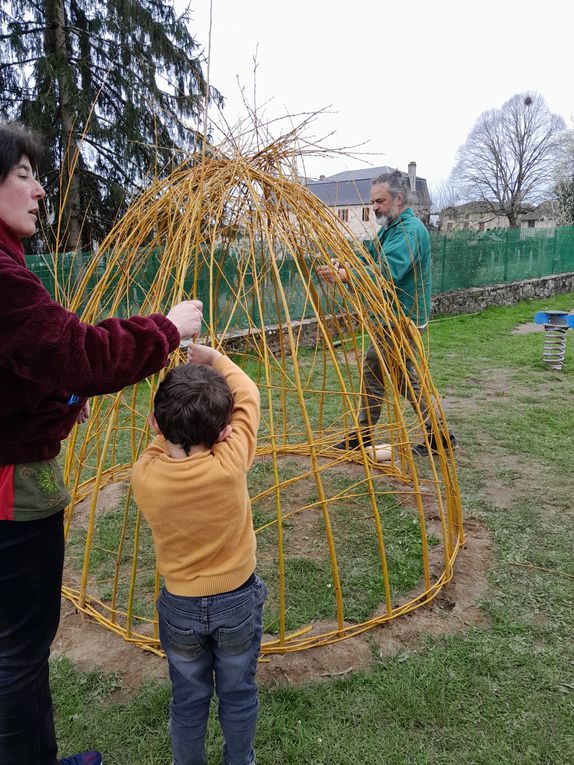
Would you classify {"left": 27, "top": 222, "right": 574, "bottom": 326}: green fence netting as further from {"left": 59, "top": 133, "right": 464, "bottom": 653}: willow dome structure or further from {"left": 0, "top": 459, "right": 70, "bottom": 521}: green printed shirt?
{"left": 0, "top": 459, "right": 70, "bottom": 521}: green printed shirt

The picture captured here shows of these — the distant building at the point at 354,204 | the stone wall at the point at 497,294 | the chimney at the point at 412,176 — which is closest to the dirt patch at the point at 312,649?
the distant building at the point at 354,204

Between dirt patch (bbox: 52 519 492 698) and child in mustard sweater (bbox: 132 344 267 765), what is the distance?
55cm

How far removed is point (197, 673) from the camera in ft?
4.58

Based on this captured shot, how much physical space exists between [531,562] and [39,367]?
8.06 ft

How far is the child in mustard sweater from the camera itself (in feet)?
4.25

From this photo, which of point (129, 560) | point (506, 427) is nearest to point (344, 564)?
point (129, 560)

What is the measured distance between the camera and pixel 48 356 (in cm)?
107

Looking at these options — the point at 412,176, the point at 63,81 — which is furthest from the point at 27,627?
the point at 412,176

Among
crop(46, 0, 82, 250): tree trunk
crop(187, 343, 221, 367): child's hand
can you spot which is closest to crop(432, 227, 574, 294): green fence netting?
crop(46, 0, 82, 250): tree trunk

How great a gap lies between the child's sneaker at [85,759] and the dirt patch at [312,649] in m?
0.27

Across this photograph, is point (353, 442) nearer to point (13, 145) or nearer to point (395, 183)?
point (395, 183)

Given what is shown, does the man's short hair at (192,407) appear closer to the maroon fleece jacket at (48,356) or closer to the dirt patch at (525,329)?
the maroon fleece jacket at (48,356)

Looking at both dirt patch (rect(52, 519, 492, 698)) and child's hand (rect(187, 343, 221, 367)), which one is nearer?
child's hand (rect(187, 343, 221, 367))

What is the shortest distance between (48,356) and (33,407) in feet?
0.65
